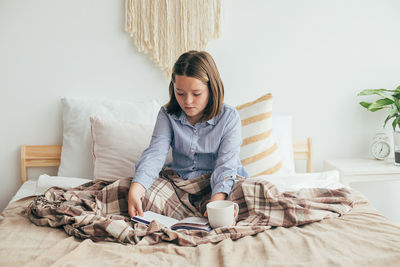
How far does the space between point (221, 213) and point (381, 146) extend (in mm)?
1334

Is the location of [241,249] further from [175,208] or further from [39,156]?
[39,156]

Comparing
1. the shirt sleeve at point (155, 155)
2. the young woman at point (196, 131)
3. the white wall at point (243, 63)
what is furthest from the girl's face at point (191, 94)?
the white wall at point (243, 63)

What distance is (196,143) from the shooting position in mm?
1491

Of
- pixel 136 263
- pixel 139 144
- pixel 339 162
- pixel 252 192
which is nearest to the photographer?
pixel 136 263

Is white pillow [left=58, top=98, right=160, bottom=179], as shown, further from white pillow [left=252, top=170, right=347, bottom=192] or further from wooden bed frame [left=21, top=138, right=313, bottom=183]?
white pillow [left=252, top=170, right=347, bottom=192]

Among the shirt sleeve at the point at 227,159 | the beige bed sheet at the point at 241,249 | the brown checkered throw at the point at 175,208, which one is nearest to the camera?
the beige bed sheet at the point at 241,249

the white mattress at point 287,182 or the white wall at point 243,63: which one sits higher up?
the white wall at point 243,63

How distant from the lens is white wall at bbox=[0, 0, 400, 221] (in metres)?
1.95

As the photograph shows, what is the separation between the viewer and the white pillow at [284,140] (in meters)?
1.91

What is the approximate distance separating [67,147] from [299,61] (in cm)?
133

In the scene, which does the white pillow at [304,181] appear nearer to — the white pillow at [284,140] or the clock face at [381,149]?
the white pillow at [284,140]

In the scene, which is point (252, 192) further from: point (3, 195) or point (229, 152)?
point (3, 195)

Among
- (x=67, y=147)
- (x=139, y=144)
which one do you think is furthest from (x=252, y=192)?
(x=67, y=147)

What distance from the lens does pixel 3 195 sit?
6.66 feet
